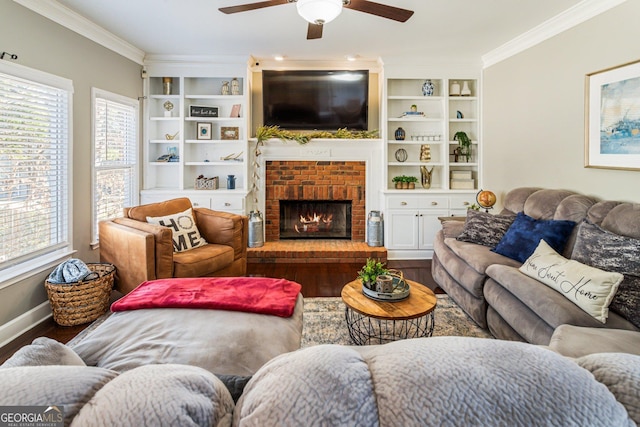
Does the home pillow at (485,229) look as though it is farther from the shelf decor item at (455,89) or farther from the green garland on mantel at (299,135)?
the shelf decor item at (455,89)

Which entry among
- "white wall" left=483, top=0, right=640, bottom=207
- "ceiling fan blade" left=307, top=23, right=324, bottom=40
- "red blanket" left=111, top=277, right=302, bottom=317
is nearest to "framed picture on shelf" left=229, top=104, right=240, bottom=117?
"ceiling fan blade" left=307, top=23, right=324, bottom=40

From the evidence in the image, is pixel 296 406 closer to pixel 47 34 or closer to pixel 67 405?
pixel 67 405

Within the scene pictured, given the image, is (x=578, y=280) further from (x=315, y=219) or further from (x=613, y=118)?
(x=315, y=219)

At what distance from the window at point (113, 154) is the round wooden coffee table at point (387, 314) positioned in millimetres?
2893

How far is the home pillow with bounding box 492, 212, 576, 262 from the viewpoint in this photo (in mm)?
2773

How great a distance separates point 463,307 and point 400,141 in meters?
2.61

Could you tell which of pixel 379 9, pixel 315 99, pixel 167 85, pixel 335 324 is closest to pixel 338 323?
pixel 335 324

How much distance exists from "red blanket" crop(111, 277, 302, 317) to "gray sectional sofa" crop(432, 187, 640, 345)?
142 cm

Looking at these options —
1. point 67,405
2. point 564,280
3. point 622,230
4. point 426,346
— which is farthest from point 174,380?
point 622,230

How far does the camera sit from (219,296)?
207cm

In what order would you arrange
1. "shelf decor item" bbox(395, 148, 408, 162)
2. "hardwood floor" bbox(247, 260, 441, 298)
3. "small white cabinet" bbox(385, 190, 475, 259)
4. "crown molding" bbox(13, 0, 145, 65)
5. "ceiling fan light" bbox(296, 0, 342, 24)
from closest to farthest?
"ceiling fan light" bbox(296, 0, 342, 24)
"crown molding" bbox(13, 0, 145, 65)
"hardwood floor" bbox(247, 260, 441, 298)
"small white cabinet" bbox(385, 190, 475, 259)
"shelf decor item" bbox(395, 148, 408, 162)

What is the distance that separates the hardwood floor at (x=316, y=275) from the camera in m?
2.90

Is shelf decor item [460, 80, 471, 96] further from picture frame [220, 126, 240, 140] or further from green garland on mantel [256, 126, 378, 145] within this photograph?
picture frame [220, 126, 240, 140]

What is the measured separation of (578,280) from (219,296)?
2039 mm
